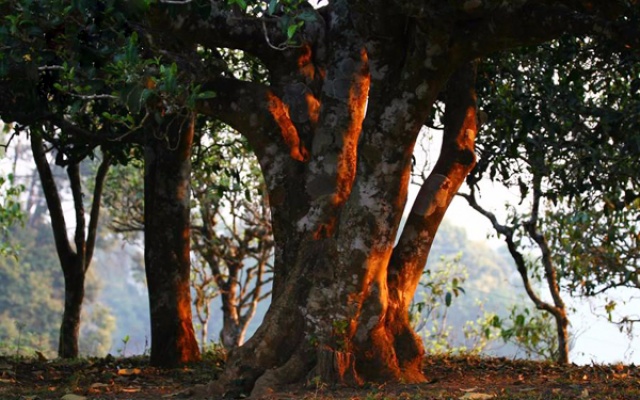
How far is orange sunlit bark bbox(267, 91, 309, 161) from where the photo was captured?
7867 mm

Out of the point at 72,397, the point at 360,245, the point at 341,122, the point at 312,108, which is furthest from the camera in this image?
the point at 312,108

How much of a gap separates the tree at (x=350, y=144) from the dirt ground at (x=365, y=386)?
42 centimetres

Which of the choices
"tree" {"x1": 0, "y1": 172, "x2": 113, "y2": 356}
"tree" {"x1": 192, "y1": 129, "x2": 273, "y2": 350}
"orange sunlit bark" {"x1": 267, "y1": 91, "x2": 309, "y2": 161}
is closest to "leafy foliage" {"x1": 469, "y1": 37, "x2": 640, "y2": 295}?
"orange sunlit bark" {"x1": 267, "y1": 91, "x2": 309, "y2": 161}

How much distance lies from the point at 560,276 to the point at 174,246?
20.1 ft

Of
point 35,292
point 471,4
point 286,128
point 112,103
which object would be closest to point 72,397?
point 286,128

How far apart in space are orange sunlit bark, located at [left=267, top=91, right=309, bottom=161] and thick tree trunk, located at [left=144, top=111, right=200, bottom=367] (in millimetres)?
2241

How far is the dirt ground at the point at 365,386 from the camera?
22.1 feet

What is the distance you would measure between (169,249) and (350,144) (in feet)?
9.85

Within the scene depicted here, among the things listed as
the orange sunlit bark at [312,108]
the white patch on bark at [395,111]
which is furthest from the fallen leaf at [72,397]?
the white patch on bark at [395,111]

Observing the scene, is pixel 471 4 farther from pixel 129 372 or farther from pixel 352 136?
pixel 129 372

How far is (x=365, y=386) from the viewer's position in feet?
23.5

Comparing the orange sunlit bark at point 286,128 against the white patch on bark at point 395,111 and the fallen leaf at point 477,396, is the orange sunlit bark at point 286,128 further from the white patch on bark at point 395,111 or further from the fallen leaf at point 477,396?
the fallen leaf at point 477,396

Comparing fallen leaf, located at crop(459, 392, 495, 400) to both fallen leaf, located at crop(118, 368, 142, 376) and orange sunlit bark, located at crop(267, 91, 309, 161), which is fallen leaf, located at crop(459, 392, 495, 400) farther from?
fallen leaf, located at crop(118, 368, 142, 376)

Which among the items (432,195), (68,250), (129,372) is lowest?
(129,372)
